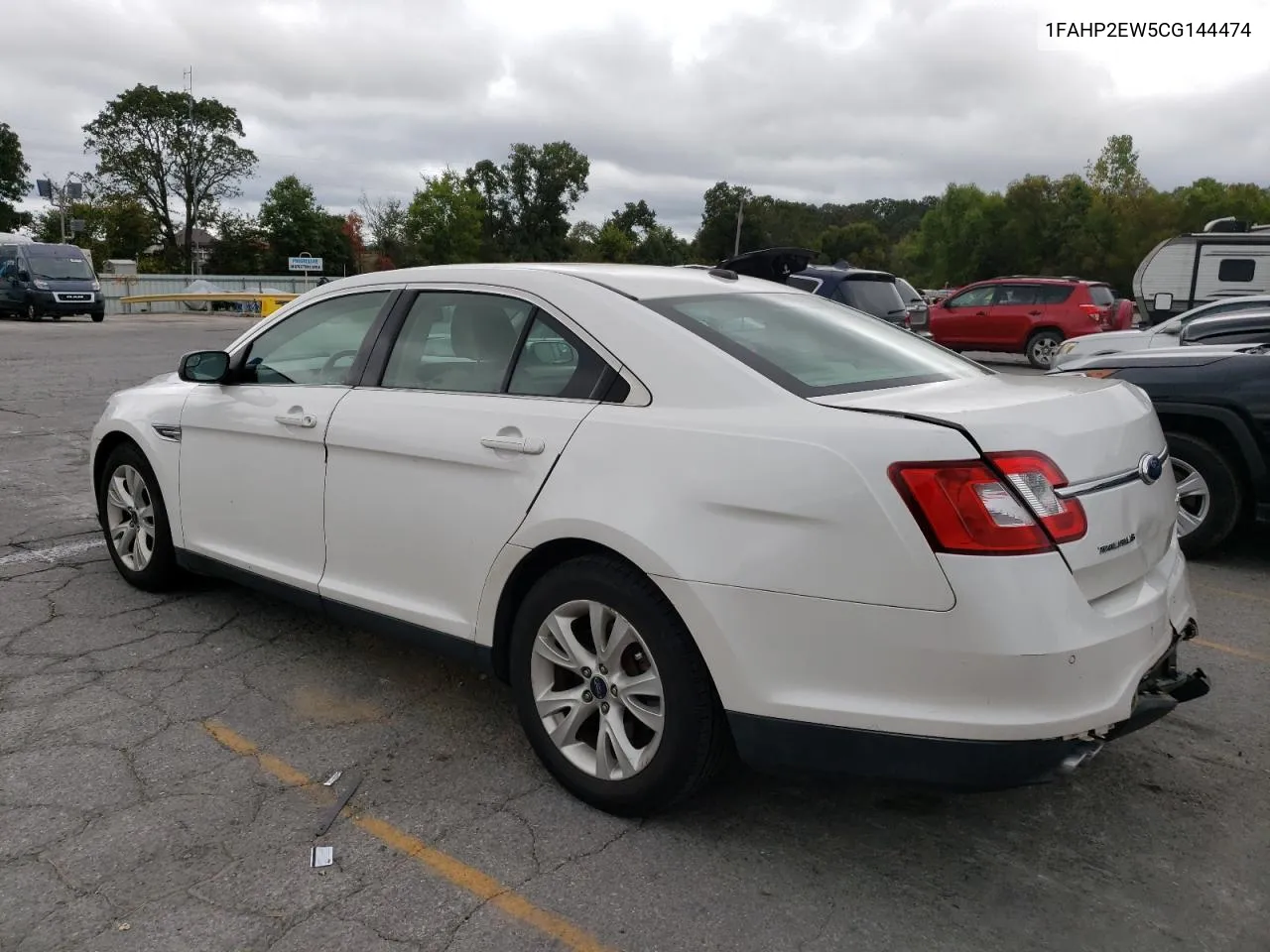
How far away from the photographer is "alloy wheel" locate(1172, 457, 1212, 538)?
5609mm

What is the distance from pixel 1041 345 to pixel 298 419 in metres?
17.6

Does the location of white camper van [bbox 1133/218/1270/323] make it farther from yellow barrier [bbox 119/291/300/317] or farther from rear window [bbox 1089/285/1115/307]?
yellow barrier [bbox 119/291/300/317]

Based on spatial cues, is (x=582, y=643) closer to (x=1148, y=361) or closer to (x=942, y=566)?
(x=942, y=566)

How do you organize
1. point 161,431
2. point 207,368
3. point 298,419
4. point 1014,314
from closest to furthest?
point 298,419 → point 207,368 → point 161,431 → point 1014,314

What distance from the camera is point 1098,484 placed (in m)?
2.54

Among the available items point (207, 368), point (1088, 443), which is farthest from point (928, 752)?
point (207, 368)

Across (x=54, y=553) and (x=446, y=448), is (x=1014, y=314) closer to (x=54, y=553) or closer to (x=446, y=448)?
(x=54, y=553)

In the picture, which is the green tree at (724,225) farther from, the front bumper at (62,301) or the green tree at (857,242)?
the front bumper at (62,301)

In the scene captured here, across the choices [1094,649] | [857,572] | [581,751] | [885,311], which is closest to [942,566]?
[857,572]

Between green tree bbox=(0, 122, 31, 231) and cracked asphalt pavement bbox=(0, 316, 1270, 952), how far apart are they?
76710 millimetres

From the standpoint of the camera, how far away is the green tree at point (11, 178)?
220ft

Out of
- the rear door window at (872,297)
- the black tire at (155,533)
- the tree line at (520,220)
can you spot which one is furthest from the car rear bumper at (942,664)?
the tree line at (520,220)

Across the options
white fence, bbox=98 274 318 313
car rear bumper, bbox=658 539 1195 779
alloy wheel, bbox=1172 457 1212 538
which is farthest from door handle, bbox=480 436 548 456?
white fence, bbox=98 274 318 313

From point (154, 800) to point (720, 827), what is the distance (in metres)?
1.67
